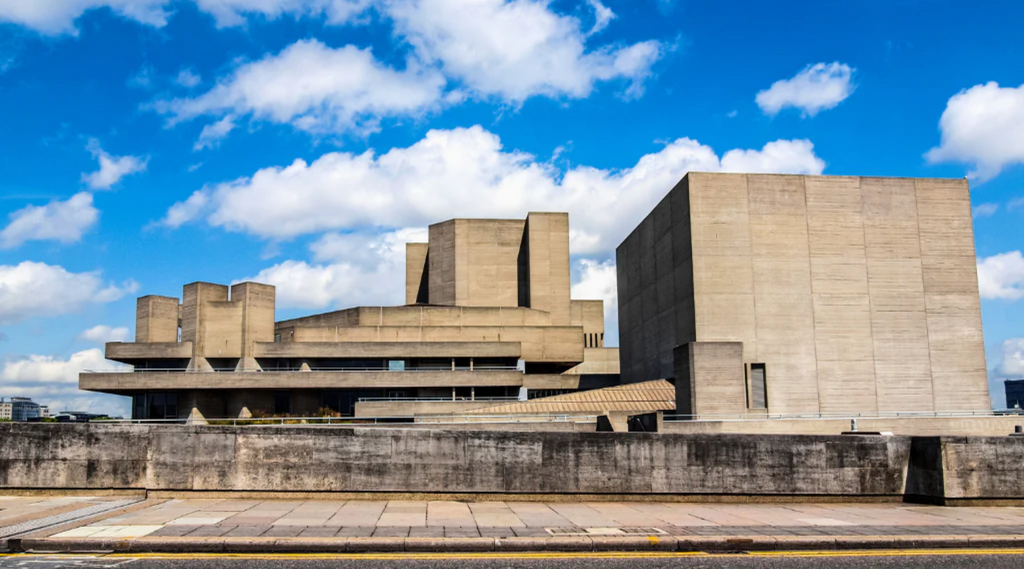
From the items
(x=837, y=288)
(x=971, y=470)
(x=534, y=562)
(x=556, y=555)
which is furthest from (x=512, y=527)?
(x=837, y=288)

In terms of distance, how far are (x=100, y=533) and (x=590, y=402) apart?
4802cm

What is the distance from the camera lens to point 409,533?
1241 cm

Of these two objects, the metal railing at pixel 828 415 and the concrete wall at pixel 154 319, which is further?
the concrete wall at pixel 154 319

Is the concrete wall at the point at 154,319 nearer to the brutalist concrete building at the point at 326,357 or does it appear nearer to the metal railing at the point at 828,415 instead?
the brutalist concrete building at the point at 326,357

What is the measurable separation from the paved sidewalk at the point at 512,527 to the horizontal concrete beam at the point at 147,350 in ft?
215

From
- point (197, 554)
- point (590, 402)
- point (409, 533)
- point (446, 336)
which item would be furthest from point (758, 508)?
point (446, 336)

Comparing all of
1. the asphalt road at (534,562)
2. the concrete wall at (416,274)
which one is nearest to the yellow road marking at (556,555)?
the asphalt road at (534,562)

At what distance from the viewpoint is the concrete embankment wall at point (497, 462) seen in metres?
16.5

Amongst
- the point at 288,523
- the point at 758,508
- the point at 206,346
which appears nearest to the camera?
the point at 288,523

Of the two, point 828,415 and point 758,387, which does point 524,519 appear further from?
point 758,387

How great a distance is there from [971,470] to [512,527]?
34.9ft

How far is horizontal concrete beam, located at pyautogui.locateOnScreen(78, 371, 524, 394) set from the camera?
72812 mm

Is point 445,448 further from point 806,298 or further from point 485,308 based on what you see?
point 485,308

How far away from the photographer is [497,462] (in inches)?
666
